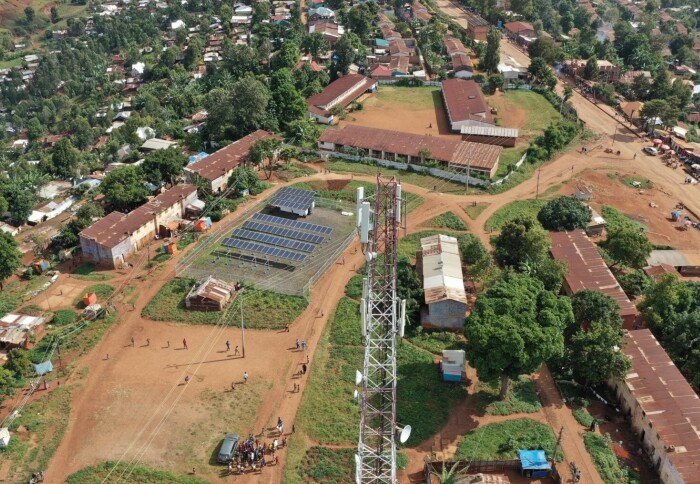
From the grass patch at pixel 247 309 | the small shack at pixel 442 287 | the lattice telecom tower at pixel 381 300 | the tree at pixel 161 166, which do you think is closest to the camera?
the lattice telecom tower at pixel 381 300

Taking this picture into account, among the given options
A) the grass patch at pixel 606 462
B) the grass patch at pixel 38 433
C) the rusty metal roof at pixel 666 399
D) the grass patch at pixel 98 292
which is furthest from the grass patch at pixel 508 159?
the grass patch at pixel 38 433

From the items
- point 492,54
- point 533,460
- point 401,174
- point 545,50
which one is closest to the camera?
point 533,460

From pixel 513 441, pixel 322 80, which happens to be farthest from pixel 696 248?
pixel 322 80

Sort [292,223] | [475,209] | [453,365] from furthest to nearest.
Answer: [475,209] → [292,223] → [453,365]

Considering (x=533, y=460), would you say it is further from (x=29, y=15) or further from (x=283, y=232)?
(x=29, y=15)

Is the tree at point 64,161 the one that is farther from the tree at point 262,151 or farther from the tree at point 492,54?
the tree at point 492,54

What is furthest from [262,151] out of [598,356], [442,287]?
[598,356]
